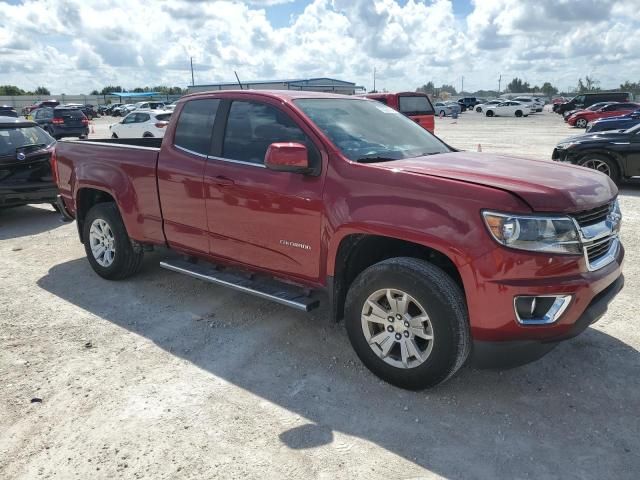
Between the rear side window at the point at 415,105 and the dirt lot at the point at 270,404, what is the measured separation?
11.1 meters

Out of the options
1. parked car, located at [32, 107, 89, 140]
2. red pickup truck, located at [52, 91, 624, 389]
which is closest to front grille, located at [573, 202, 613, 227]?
red pickup truck, located at [52, 91, 624, 389]

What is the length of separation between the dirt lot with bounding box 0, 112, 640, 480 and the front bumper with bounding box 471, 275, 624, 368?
0.37m

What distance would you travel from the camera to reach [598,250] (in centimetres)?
315

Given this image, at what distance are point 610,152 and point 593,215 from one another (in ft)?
25.5

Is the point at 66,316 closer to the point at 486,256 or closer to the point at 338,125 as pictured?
the point at 338,125

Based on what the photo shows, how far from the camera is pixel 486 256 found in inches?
113

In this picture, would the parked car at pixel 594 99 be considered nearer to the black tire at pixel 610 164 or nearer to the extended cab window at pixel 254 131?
the black tire at pixel 610 164

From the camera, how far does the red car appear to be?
28578 millimetres

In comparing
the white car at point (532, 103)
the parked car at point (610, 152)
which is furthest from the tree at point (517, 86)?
the parked car at point (610, 152)

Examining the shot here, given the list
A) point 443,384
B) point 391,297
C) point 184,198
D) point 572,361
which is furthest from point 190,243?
point 572,361

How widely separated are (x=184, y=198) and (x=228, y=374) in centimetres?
159

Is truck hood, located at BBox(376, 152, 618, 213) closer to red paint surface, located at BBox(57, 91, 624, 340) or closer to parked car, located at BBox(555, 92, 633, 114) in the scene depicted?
red paint surface, located at BBox(57, 91, 624, 340)

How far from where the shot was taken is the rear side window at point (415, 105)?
14992 mm

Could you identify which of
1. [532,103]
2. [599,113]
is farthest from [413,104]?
[532,103]
